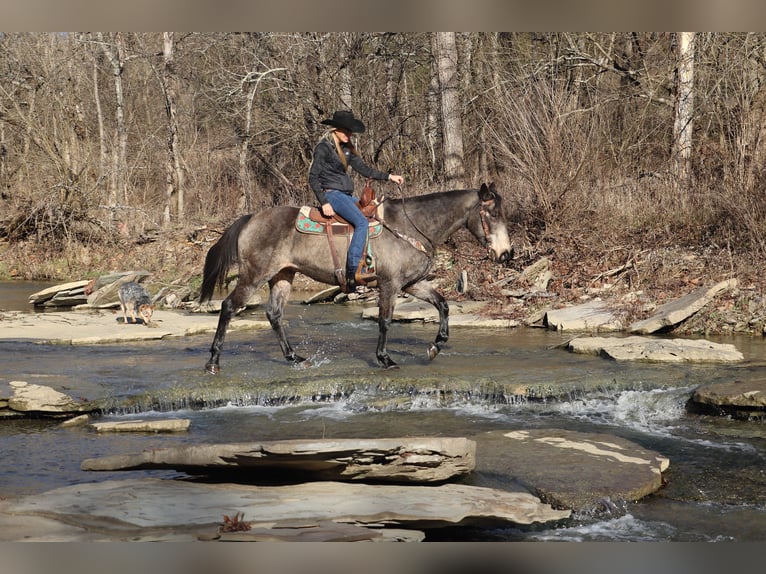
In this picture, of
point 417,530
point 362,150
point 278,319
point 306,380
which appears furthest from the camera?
point 362,150

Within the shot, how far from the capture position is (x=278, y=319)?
1155cm

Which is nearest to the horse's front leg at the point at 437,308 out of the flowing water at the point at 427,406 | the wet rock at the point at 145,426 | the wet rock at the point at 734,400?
the flowing water at the point at 427,406

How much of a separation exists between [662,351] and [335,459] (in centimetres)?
688

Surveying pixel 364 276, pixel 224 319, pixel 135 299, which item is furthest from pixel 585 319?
pixel 135 299

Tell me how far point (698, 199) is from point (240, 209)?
574 inches

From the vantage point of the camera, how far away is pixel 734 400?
9227mm

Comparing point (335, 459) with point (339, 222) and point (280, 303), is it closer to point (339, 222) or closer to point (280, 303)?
point (339, 222)

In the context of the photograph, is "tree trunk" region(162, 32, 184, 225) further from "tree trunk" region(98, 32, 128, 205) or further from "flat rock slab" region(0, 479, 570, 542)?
"flat rock slab" region(0, 479, 570, 542)

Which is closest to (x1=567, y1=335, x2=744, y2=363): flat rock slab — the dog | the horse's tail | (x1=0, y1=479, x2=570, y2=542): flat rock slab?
the horse's tail

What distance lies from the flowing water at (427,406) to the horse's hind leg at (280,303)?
0.97ft

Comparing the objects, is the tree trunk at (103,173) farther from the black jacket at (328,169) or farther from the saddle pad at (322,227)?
the black jacket at (328,169)

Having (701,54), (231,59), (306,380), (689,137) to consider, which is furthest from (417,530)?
(231,59)

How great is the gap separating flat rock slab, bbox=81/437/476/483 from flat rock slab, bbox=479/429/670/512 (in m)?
0.66

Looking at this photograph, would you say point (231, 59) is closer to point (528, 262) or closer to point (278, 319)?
point (528, 262)
